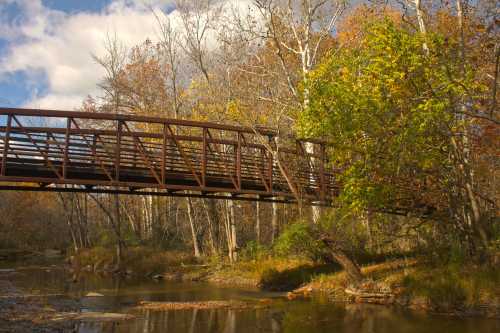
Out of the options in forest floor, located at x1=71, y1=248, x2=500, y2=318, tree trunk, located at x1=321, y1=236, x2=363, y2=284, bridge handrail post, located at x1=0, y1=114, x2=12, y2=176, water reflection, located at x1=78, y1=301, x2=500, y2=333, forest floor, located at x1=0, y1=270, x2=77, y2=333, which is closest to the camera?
forest floor, located at x1=0, y1=270, x2=77, y2=333

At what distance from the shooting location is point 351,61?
1647 centimetres

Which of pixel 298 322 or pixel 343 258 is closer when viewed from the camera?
pixel 298 322

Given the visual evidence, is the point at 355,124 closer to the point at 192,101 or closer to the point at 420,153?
the point at 420,153

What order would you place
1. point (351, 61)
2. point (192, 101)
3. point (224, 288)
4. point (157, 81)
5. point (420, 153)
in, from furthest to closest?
point (157, 81), point (192, 101), point (224, 288), point (351, 61), point (420, 153)

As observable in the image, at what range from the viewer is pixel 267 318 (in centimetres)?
1362

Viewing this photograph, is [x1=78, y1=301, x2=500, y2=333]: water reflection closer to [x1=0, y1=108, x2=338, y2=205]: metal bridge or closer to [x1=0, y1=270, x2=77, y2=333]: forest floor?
[x1=0, y1=270, x2=77, y2=333]: forest floor

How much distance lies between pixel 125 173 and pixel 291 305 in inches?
261

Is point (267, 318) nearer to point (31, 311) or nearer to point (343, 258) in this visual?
point (343, 258)

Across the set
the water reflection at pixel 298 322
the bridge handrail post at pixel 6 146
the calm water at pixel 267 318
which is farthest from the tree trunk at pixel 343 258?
the bridge handrail post at pixel 6 146

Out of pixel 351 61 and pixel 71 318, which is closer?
pixel 71 318

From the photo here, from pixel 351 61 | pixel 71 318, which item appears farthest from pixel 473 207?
pixel 71 318

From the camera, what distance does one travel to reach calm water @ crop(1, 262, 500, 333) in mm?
12086

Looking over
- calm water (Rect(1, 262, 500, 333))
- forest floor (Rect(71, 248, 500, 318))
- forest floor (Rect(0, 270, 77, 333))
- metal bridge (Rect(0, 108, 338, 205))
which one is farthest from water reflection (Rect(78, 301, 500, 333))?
metal bridge (Rect(0, 108, 338, 205))

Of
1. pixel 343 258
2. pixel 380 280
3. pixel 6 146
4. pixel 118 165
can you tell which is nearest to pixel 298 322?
pixel 343 258
